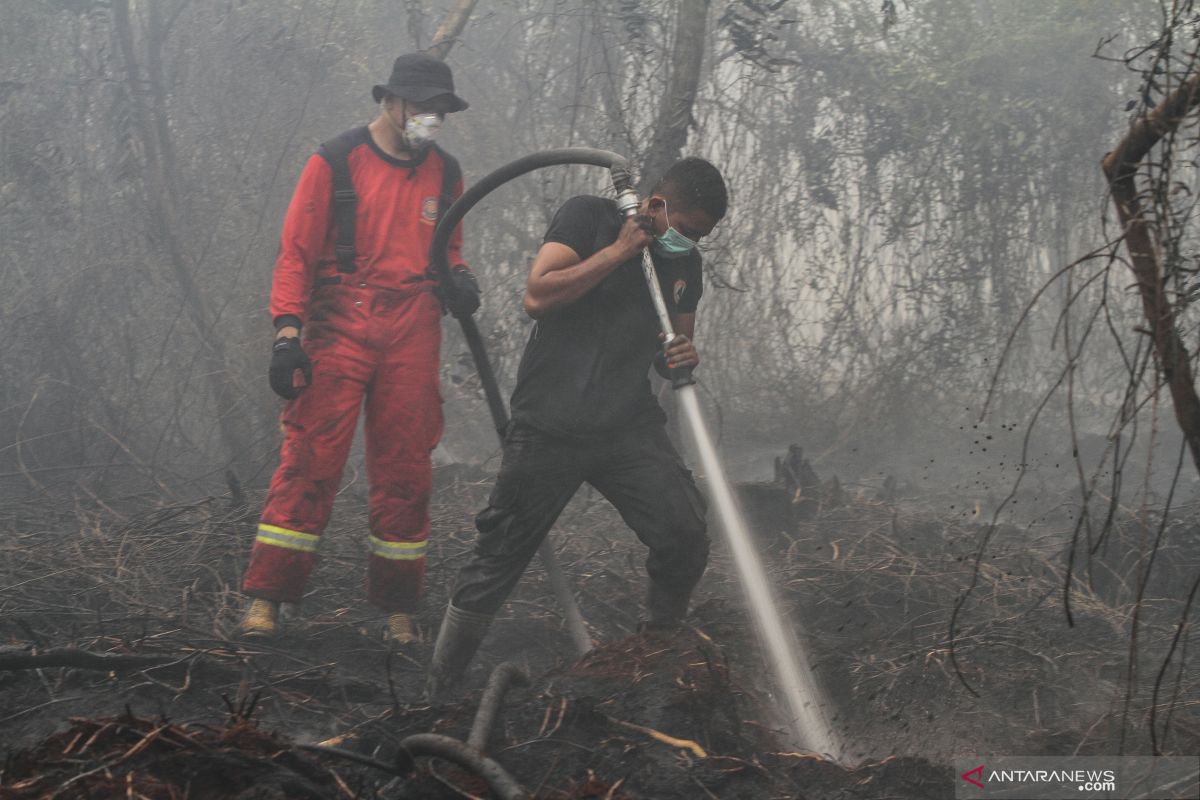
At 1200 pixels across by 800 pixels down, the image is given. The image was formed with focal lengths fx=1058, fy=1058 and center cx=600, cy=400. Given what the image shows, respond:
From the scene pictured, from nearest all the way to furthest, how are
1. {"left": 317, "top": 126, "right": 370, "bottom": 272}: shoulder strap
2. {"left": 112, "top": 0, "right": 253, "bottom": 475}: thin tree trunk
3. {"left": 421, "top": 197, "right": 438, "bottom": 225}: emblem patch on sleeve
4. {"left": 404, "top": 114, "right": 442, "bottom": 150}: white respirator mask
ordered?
{"left": 317, "top": 126, "right": 370, "bottom": 272}: shoulder strap
{"left": 404, "top": 114, "right": 442, "bottom": 150}: white respirator mask
{"left": 421, "top": 197, "right": 438, "bottom": 225}: emblem patch on sleeve
{"left": 112, "top": 0, "right": 253, "bottom": 475}: thin tree trunk

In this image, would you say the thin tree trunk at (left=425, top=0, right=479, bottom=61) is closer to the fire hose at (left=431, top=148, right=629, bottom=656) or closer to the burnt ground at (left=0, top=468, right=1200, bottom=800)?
the fire hose at (left=431, top=148, right=629, bottom=656)

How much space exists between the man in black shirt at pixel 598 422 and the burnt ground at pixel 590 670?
35 cm

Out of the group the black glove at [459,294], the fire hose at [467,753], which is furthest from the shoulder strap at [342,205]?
the fire hose at [467,753]

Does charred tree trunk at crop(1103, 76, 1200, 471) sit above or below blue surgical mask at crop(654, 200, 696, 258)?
below

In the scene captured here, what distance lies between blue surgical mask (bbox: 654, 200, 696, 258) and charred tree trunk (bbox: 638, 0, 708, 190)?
223 centimetres

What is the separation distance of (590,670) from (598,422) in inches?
33.2

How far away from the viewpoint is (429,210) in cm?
461

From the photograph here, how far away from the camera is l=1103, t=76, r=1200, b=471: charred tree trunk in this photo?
2064mm

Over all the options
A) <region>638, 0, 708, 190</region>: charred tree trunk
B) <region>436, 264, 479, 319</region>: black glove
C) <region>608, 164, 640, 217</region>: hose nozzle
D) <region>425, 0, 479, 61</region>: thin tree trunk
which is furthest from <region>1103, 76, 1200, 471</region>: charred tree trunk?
<region>425, 0, 479, 61</region>: thin tree trunk

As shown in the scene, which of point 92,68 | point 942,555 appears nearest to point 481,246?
point 92,68

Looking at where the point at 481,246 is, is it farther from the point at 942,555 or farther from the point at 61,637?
the point at 61,637

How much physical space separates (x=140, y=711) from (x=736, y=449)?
565 centimetres

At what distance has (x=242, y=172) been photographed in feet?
27.6

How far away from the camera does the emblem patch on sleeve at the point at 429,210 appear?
181 inches
